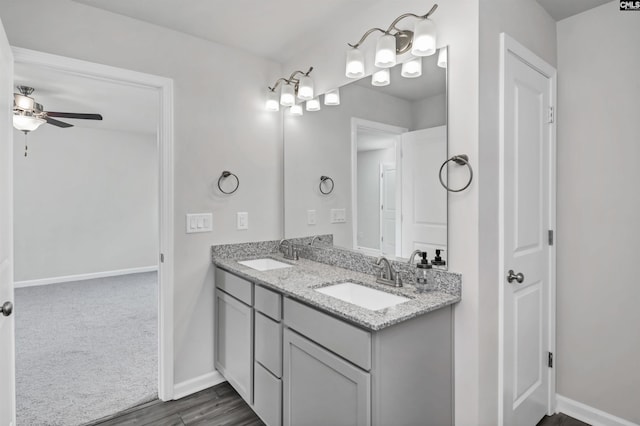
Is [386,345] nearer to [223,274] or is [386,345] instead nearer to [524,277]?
[524,277]

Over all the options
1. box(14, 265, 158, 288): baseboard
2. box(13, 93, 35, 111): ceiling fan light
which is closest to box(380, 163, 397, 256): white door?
box(13, 93, 35, 111): ceiling fan light

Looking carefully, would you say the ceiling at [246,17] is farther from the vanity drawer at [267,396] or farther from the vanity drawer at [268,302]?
the vanity drawer at [267,396]

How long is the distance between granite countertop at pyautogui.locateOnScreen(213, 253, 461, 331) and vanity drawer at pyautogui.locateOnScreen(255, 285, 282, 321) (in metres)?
0.04

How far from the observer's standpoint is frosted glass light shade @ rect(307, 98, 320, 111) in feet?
7.98

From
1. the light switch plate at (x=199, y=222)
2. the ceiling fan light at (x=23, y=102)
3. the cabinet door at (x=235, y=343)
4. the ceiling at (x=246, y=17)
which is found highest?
the ceiling at (x=246, y=17)

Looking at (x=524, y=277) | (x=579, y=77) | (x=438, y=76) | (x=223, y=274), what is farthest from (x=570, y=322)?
(x=223, y=274)

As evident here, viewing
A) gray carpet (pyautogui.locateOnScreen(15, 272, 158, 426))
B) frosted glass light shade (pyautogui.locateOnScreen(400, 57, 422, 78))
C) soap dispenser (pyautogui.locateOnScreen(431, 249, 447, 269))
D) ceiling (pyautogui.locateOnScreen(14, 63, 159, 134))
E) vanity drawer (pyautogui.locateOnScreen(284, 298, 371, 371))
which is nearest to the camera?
vanity drawer (pyautogui.locateOnScreen(284, 298, 371, 371))

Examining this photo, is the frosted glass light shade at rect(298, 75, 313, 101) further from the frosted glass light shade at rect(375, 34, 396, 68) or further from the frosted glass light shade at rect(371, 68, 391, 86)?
the frosted glass light shade at rect(375, 34, 396, 68)

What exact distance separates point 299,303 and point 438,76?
1.29m

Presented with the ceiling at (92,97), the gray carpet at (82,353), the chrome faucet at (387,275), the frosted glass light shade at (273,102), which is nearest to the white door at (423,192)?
the chrome faucet at (387,275)

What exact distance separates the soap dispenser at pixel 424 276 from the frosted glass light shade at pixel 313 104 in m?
1.33

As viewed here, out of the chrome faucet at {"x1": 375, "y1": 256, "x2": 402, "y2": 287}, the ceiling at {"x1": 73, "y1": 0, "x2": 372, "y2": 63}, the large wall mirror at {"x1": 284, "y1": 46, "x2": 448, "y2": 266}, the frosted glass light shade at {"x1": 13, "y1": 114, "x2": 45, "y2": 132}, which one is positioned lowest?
the chrome faucet at {"x1": 375, "y1": 256, "x2": 402, "y2": 287}

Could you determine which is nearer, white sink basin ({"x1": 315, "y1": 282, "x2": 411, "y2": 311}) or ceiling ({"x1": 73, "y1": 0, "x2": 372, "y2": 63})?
white sink basin ({"x1": 315, "y1": 282, "x2": 411, "y2": 311})

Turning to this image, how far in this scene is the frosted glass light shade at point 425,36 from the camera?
1.59 meters
